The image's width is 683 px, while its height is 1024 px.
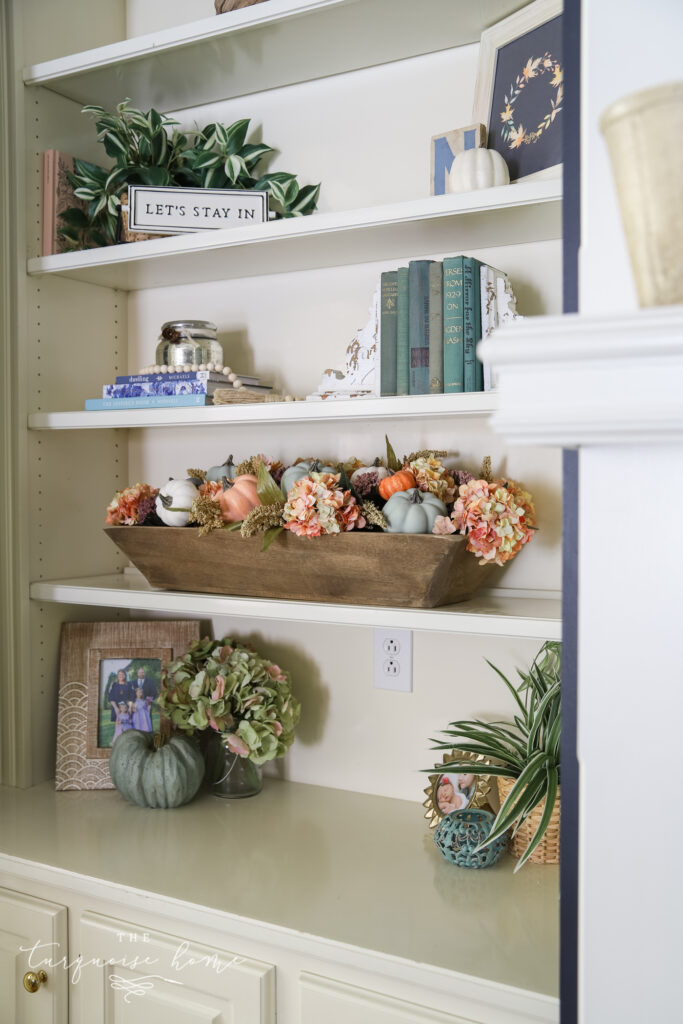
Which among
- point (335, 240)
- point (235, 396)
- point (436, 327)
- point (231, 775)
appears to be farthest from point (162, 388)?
point (231, 775)

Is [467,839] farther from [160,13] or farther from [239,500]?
[160,13]

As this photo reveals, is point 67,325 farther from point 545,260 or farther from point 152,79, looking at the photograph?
point 545,260

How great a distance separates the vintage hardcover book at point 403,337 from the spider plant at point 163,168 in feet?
1.15

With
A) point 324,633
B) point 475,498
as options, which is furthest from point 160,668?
point 475,498

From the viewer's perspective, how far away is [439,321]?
1302 millimetres

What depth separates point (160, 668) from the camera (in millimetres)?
1716

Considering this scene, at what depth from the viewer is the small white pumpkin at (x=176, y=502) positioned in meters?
1.48

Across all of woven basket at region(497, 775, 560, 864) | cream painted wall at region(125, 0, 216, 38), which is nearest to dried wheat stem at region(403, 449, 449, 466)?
woven basket at region(497, 775, 560, 864)

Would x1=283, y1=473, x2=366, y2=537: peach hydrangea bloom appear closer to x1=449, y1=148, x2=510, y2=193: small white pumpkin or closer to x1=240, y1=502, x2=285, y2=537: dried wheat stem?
x1=240, y1=502, x2=285, y2=537: dried wheat stem

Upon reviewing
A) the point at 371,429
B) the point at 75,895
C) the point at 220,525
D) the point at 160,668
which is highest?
the point at 371,429

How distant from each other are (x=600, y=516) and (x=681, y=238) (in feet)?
0.58

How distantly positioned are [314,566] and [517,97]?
0.80 m

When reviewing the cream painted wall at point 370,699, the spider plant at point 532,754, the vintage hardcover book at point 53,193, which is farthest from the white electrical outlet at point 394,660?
the vintage hardcover book at point 53,193

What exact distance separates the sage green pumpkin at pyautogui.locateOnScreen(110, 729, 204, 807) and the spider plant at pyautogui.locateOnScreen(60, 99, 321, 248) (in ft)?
3.18
